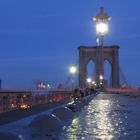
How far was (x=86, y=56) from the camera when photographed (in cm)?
16875

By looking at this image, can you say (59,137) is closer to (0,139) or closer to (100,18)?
(0,139)

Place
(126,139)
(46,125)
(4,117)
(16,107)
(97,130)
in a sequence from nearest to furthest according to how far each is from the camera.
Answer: (126,139) < (46,125) < (97,130) < (4,117) < (16,107)

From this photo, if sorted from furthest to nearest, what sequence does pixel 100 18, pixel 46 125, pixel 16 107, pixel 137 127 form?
pixel 100 18 → pixel 16 107 → pixel 137 127 → pixel 46 125

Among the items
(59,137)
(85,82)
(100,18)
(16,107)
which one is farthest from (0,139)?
(85,82)

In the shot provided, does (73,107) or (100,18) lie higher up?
(100,18)

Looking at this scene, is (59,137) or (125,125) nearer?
(59,137)

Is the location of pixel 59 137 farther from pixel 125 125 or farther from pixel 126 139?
pixel 125 125

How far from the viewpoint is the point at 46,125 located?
48.2 ft

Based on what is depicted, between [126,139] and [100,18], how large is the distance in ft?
243

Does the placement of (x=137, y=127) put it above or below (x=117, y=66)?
below

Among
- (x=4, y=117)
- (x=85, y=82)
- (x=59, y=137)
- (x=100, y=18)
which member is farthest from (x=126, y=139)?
(x=85, y=82)

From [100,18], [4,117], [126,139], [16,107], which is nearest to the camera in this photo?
[126,139]

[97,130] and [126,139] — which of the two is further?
[97,130]

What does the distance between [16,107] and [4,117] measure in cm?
498
